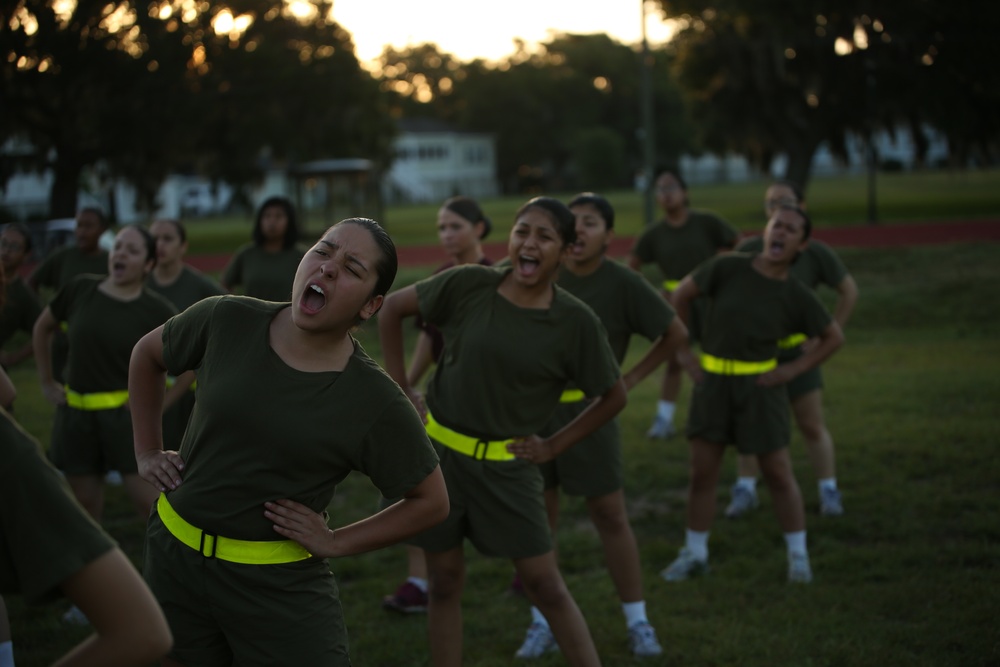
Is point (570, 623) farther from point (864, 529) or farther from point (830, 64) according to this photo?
point (830, 64)

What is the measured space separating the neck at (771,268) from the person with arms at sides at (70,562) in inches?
200

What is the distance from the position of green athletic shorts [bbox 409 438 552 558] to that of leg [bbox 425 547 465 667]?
0.23 feet

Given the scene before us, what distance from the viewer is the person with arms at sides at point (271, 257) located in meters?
8.73

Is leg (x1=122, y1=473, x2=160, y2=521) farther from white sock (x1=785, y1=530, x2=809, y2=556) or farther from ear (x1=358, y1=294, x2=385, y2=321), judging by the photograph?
white sock (x1=785, y1=530, x2=809, y2=556)

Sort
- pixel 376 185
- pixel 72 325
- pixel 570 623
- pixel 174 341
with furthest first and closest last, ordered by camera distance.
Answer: pixel 376 185, pixel 72 325, pixel 570 623, pixel 174 341

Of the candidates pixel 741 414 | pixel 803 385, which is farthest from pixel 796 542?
pixel 803 385

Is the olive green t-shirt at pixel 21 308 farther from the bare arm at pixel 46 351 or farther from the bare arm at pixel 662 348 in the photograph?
the bare arm at pixel 662 348

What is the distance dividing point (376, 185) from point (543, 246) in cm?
3663

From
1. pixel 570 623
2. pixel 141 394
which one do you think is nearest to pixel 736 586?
pixel 570 623

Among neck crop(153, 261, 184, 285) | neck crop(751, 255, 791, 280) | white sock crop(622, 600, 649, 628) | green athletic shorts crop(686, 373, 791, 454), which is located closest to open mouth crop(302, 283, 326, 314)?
white sock crop(622, 600, 649, 628)

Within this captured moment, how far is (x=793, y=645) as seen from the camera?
5.68 meters

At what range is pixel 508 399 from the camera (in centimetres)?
464

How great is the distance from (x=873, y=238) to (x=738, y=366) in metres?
21.9

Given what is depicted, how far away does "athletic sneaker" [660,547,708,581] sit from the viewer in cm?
681
